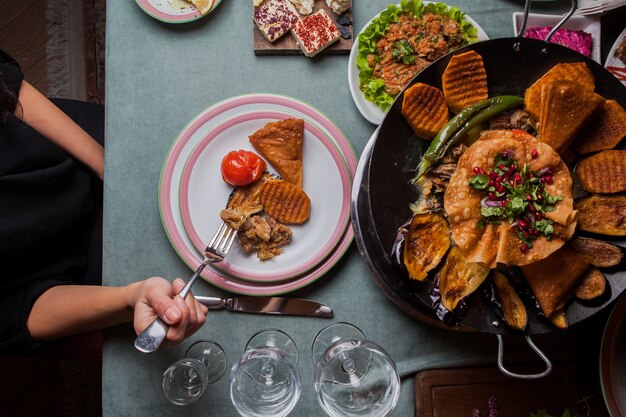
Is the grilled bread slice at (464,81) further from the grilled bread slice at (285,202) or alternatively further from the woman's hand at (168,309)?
the woman's hand at (168,309)

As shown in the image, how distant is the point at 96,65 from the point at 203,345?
181 cm

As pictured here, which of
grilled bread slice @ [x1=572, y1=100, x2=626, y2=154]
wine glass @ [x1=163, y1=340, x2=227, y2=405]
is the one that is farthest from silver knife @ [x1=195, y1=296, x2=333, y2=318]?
grilled bread slice @ [x1=572, y1=100, x2=626, y2=154]

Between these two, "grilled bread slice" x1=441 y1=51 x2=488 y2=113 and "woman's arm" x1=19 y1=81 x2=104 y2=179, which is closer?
"grilled bread slice" x1=441 y1=51 x2=488 y2=113

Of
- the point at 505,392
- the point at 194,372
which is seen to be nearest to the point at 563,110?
A: the point at 505,392

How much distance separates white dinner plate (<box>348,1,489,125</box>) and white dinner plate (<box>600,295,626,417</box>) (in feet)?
3.20

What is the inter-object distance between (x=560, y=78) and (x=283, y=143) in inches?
32.5

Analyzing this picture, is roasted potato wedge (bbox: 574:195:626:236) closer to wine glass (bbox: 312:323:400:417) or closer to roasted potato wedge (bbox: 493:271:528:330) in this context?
roasted potato wedge (bbox: 493:271:528:330)

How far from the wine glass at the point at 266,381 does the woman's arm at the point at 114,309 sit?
23 cm

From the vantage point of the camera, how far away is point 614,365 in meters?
1.69

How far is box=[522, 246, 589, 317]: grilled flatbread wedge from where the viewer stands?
139cm

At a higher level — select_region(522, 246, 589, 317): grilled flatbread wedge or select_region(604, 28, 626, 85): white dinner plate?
select_region(604, 28, 626, 85): white dinner plate

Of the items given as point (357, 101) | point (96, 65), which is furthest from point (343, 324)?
point (96, 65)

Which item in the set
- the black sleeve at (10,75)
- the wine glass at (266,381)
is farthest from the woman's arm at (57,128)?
the wine glass at (266,381)

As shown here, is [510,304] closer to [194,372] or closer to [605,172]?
[605,172]
